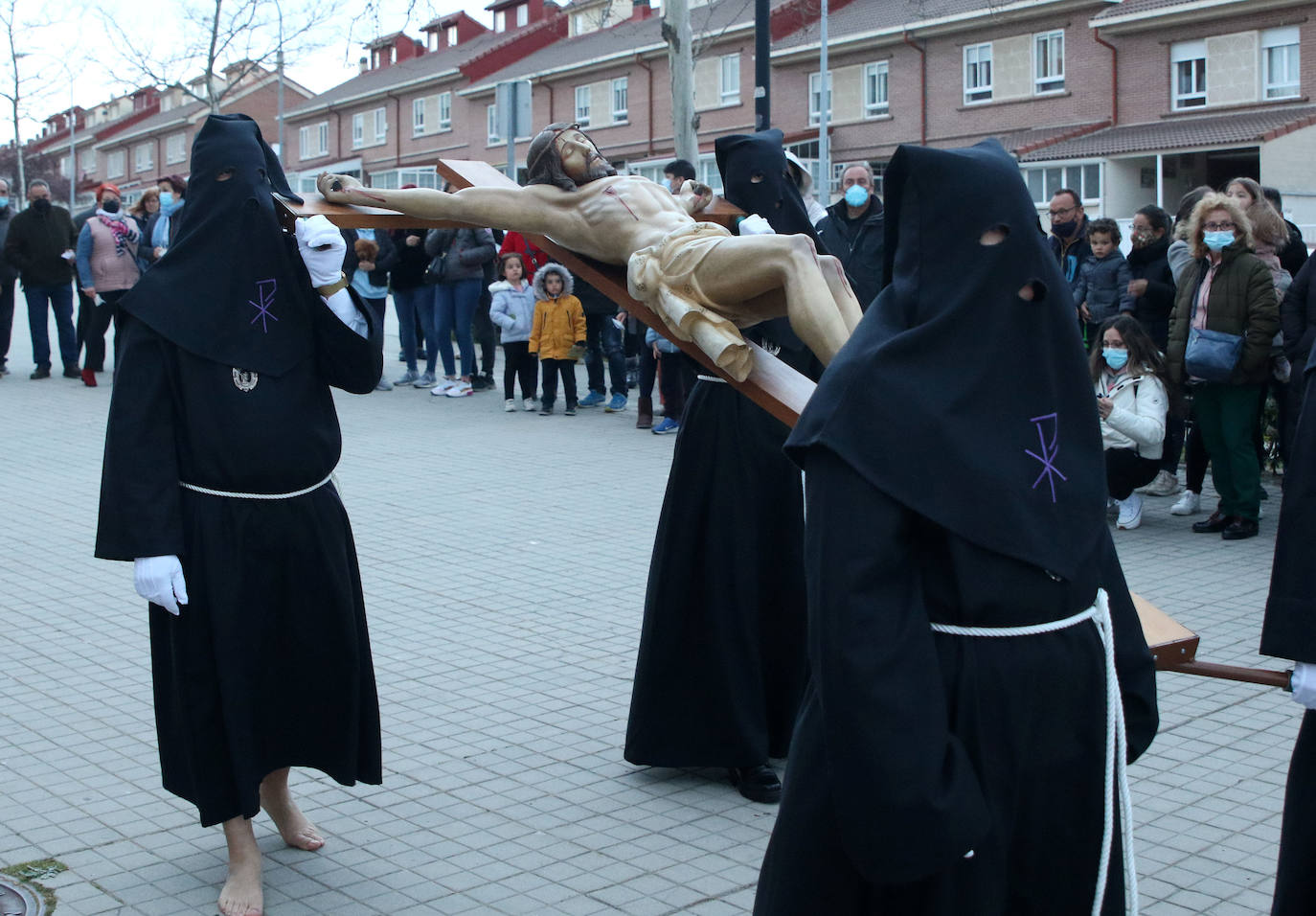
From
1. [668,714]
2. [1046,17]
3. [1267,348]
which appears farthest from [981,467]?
[1046,17]

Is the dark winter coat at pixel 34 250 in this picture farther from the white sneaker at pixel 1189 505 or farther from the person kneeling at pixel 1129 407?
the white sneaker at pixel 1189 505

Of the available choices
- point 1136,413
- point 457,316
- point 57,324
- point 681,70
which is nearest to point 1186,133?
point 681,70

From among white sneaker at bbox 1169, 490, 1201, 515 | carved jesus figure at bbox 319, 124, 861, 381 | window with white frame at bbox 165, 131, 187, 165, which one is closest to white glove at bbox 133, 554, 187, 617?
carved jesus figure at bbox 319, 124, 861, 381

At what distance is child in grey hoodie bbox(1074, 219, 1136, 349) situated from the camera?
10.7 m

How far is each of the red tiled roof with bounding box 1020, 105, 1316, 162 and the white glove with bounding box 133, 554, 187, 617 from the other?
30262mm

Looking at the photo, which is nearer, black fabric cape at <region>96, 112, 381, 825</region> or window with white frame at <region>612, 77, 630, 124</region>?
black fabric cape at <region>96, 112, 381, 825</region>

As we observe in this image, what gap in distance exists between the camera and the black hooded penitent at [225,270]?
4.21 m

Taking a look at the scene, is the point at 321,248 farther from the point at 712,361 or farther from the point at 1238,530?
the point at 1238,530

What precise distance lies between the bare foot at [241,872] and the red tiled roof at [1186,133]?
99.3ft

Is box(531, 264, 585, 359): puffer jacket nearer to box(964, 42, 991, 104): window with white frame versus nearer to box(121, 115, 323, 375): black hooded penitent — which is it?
box(121, 115, 323, 375): black hooded penitent

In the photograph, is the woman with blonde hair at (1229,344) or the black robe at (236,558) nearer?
the black robe at (236,558)

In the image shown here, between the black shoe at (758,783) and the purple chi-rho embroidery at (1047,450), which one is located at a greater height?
the purple chi-rho embroidery at (1047,450)

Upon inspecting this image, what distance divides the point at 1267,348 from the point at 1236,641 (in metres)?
2.89

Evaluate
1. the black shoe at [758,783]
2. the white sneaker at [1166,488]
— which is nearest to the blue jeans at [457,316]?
the white sneaker at [1166,488]
